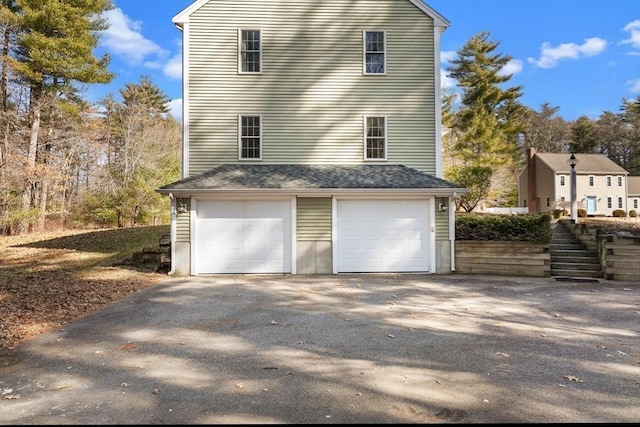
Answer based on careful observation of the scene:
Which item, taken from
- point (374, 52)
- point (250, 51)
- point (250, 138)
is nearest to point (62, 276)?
point (250, 138)

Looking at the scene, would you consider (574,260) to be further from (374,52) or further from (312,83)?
(312,83)

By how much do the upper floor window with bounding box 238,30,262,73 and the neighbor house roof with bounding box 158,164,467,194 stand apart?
10.1ft

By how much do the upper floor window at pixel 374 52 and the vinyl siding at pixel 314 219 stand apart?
4.54 metres

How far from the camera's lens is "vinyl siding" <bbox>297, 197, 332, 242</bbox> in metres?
10.9

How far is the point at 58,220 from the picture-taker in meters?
22.2

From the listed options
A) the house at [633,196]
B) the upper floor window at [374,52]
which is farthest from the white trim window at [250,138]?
the house at [633,196]

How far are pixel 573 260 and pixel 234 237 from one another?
9.78 meters

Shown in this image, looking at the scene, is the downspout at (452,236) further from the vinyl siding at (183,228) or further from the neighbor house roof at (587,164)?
the neighbor house roof at (587,164)

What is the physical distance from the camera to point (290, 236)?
1090 cm

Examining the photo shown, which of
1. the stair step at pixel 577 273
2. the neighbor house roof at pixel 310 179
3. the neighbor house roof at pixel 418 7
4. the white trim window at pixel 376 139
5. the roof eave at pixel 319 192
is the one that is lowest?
the stair step at pixel 577 273

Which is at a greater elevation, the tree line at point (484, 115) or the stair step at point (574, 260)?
the tree line at point (484, 115)

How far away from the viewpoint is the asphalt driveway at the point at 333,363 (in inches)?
121

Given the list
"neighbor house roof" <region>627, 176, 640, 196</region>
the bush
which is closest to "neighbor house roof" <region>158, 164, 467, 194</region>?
the bush

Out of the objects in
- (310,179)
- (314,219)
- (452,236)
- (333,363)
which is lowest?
(333,363)
